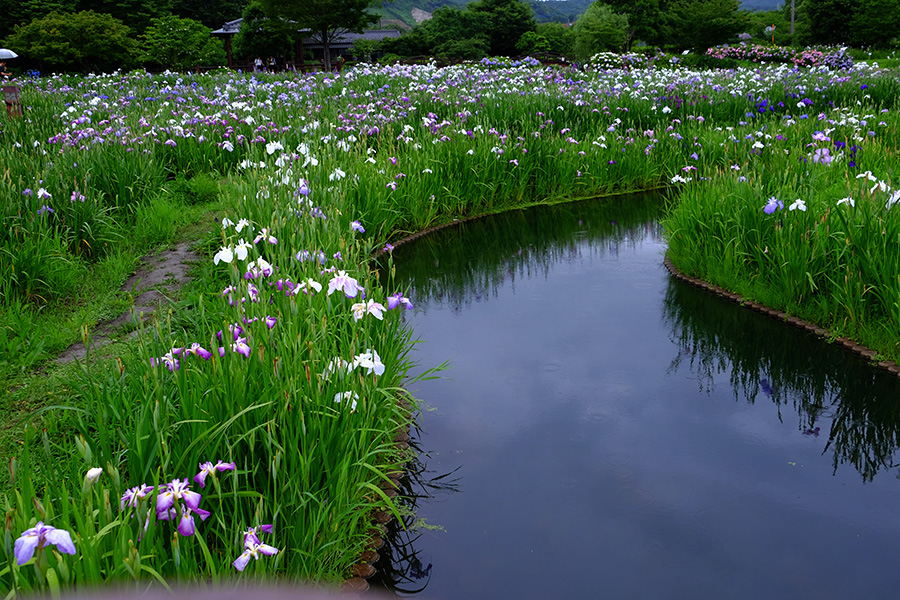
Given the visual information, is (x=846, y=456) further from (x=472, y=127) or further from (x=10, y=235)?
(x=472, y=127)

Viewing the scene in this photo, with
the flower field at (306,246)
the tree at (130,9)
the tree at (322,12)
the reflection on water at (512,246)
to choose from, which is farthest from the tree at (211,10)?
the reflection on water at (512,246)

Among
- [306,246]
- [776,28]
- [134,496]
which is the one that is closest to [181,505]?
[134,496]

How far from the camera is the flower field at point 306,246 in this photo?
8.20 ft

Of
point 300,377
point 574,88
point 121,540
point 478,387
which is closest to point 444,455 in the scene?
point 478,387

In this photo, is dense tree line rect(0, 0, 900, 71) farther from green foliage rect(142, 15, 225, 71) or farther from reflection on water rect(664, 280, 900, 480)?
reflection on water rect(664, 280, 900, 480)

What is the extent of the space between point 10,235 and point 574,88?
11.1 m

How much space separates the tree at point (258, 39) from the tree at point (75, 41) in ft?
26.5

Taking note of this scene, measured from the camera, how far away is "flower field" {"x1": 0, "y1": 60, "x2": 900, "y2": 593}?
250cm

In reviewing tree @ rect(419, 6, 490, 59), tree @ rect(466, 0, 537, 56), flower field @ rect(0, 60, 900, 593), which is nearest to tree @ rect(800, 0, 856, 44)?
tree @ rect(466, 0, 537, 56)

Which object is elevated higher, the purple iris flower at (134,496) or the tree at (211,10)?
the tree at (211,10)

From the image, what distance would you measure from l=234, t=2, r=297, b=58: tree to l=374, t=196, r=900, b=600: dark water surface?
3571 cm

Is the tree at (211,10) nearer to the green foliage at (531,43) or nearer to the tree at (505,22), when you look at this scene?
the tree at (505,22)

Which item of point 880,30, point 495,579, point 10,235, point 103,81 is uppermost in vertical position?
point 880,30

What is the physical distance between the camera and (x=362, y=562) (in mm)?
3168
